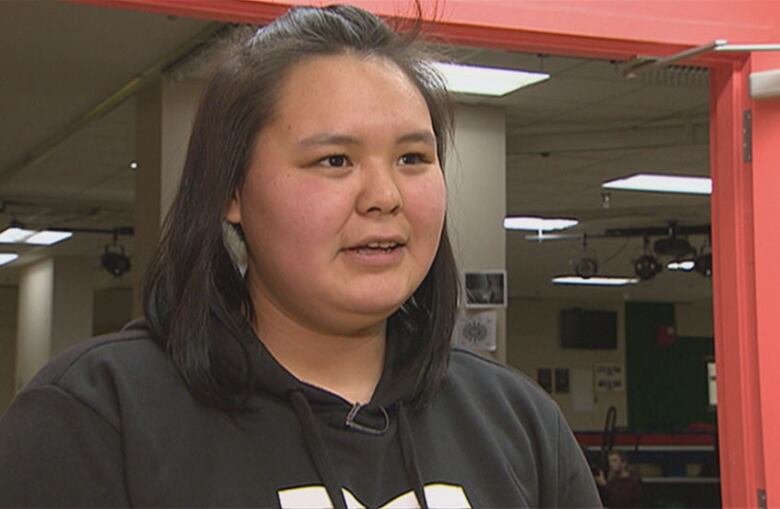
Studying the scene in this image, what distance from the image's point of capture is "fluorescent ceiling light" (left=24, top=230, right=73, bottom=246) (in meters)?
13.6

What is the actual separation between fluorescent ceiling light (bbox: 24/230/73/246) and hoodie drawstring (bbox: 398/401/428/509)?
12844mm

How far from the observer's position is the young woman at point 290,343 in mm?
1051

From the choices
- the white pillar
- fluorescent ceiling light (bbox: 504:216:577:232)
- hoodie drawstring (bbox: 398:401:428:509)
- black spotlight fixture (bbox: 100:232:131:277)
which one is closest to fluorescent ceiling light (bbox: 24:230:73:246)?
black spotlight fixture (bbox: 100:232:131:277)

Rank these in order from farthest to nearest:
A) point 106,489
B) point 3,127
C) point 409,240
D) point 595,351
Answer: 1. point 595,351
2. point 3,127
3. point 409,240
4. point 106,489

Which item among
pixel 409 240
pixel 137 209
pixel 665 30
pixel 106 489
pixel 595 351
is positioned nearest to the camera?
pixel 106 489

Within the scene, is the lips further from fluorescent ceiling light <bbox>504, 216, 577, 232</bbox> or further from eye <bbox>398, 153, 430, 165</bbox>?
fluorescent ceiling light <bbox>504, 216, 577, 232</bbox>

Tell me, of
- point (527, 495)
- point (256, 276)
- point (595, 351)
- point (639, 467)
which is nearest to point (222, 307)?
point (256, 276)

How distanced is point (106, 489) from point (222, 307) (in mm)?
220

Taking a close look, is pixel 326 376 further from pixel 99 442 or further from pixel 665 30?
pixel 665 30

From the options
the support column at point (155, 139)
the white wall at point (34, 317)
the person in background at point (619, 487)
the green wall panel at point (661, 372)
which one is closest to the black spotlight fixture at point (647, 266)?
the person in background at point (619, 487)

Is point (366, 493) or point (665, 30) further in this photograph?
point (665, 30)

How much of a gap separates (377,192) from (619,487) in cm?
1235

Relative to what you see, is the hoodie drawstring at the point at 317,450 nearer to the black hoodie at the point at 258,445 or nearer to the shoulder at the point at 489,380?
the black hoodie at the point at 258,445

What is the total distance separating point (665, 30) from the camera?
125 inches
